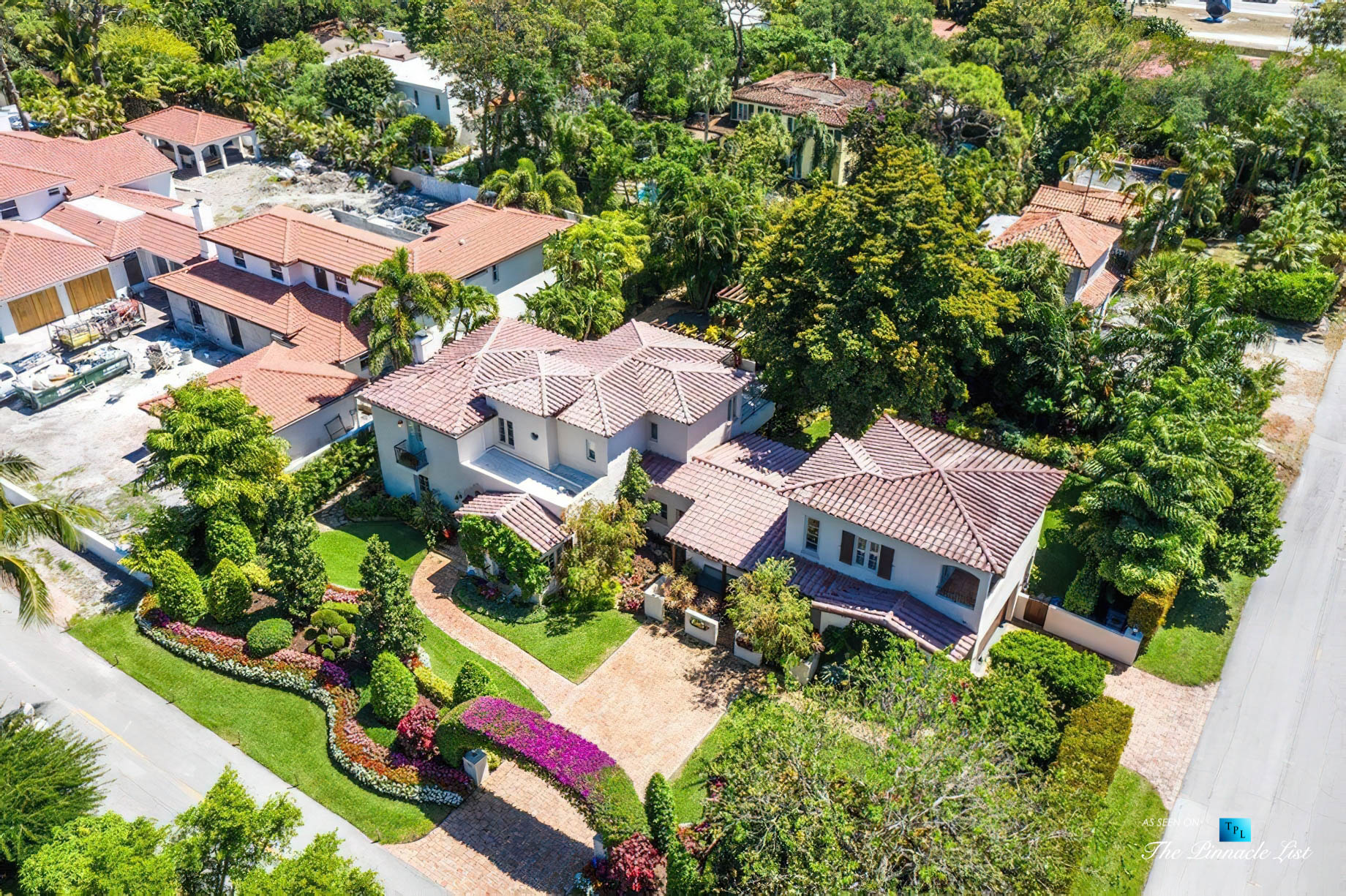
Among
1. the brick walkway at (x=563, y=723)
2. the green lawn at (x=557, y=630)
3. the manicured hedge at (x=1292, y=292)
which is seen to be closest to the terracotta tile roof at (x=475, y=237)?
the brick walkway at (x=563, y=723)

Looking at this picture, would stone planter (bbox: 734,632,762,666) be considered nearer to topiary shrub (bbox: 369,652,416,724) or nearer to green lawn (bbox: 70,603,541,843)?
green lawn (bbox: 70,603,541,843)

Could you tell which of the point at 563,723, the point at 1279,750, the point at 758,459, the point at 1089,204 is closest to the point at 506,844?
the point at 563,723

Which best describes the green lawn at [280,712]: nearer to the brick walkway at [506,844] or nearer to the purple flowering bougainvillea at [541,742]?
the brick walkway at [506,844]

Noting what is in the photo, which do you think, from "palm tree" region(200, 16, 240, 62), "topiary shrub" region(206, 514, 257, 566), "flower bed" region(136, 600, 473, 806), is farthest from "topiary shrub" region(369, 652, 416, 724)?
"palm tree" region(200, 16, 240, 62)

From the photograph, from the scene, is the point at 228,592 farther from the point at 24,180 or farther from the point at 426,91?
the point at 426,91

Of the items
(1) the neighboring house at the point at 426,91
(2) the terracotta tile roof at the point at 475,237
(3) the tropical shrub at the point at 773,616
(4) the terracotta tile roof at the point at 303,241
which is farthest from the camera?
(1) the neighboring house at the point at 426,91

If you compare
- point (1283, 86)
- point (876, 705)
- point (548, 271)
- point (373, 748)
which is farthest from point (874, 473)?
point (1283, 86)
